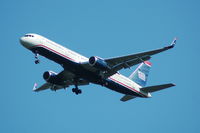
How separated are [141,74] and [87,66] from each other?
39.2 feet

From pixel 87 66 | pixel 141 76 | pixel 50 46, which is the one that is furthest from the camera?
pixel 141 76

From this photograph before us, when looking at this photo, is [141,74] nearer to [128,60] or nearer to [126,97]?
[126,97]

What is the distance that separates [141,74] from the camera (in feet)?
190

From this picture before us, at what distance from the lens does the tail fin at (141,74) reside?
5656 cm

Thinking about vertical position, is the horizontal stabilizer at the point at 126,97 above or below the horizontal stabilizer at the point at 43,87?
below

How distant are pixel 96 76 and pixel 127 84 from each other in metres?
5.17

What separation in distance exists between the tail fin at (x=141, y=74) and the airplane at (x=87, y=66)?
3.34 meters

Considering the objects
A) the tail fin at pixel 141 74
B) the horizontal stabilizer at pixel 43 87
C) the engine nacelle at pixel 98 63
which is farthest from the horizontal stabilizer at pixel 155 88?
the horizontal stabilizer at pixel 43 87

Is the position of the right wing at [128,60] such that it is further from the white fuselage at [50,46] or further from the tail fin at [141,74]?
the tail fin at [141,74]

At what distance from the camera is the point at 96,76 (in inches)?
1937

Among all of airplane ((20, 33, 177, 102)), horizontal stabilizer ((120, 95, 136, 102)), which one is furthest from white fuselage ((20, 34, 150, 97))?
horizontal stabilizer ((120, 95, 136, 102))

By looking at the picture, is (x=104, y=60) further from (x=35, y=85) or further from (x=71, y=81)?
(x=35, y=85)

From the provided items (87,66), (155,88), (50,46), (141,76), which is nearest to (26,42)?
(50,46)

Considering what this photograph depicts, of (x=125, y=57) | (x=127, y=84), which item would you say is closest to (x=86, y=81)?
(x=127, y=84)
